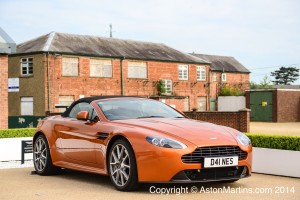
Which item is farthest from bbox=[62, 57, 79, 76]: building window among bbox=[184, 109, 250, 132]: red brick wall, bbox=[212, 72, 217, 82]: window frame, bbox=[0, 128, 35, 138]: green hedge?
bbox=[0, 128, 35, 138]: green hedge

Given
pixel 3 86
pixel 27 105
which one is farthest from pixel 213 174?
pixel 27 105

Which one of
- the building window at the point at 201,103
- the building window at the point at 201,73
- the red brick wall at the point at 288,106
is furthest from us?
the building window at the point at 201,103

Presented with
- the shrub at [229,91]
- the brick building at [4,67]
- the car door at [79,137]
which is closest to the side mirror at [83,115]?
the car door at [79,137]

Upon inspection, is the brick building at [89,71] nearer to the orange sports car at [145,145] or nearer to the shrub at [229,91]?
the shrub at [229,91]

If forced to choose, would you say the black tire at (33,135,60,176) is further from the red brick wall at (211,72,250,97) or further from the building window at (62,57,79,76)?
the red brick wall at (211,72,250,97)

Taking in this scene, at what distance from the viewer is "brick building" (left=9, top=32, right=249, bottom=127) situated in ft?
137

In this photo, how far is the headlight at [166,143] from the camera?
26.0 feet

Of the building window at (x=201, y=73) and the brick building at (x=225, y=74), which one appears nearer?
the building window at (x=201, y=73)

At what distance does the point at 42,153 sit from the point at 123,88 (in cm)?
3548

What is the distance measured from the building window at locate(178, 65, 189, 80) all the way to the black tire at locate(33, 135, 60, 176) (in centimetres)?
4033

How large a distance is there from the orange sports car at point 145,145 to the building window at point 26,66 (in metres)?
33.0

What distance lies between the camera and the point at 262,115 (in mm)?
49625

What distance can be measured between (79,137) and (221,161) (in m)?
2.70

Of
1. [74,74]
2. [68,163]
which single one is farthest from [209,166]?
[74,74]
